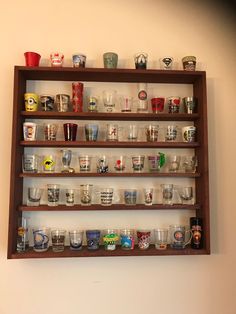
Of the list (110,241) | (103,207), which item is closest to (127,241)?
(110,241)

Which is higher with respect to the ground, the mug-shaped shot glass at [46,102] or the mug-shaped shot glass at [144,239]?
the mug-shaped shot glass at [46,102]

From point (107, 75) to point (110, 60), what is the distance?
0.23 feet

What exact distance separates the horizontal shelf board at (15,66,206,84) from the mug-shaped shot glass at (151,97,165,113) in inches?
4.5

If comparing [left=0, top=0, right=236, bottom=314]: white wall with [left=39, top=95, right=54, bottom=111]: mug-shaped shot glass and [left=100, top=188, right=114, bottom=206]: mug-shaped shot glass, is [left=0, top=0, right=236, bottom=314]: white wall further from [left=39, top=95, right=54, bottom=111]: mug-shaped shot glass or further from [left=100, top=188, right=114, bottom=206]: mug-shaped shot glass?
[left=100, top=188, right=114, bottom=206]: mug-shaped shot glass

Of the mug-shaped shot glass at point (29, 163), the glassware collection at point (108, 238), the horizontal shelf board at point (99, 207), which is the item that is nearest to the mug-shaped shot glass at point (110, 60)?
the mug-shaped shot glass at point (29, 163)

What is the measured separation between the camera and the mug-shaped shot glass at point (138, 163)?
1.41 metres

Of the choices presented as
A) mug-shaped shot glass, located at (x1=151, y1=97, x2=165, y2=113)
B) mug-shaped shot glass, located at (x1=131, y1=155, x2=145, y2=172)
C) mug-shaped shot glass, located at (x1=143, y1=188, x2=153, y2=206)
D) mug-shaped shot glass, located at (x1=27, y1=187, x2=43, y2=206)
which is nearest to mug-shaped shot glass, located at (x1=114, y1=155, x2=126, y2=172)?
mug-shaped shot glass, located at (x1=131, y1=155, x2=145, y2=172)

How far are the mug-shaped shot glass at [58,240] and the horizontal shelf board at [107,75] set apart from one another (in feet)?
2.40

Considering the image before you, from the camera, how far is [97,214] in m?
1.48

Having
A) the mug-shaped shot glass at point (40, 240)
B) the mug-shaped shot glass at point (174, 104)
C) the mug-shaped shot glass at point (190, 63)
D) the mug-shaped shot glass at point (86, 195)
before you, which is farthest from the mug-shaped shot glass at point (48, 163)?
the mug-shaped shot glass at point (190, 63)

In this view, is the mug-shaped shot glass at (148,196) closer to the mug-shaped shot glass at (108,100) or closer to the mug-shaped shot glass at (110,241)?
the mug-shaped shot glass at (110,241)

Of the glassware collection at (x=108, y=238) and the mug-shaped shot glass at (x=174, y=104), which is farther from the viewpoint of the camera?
the mug-shaped shot glass at (x=174, y=104)

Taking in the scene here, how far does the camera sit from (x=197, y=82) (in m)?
1.51

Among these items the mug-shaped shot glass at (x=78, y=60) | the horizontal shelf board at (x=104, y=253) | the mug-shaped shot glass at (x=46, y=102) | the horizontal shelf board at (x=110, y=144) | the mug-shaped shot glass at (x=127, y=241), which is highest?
the mug-shaped shot glass at (x=78, y=60)
